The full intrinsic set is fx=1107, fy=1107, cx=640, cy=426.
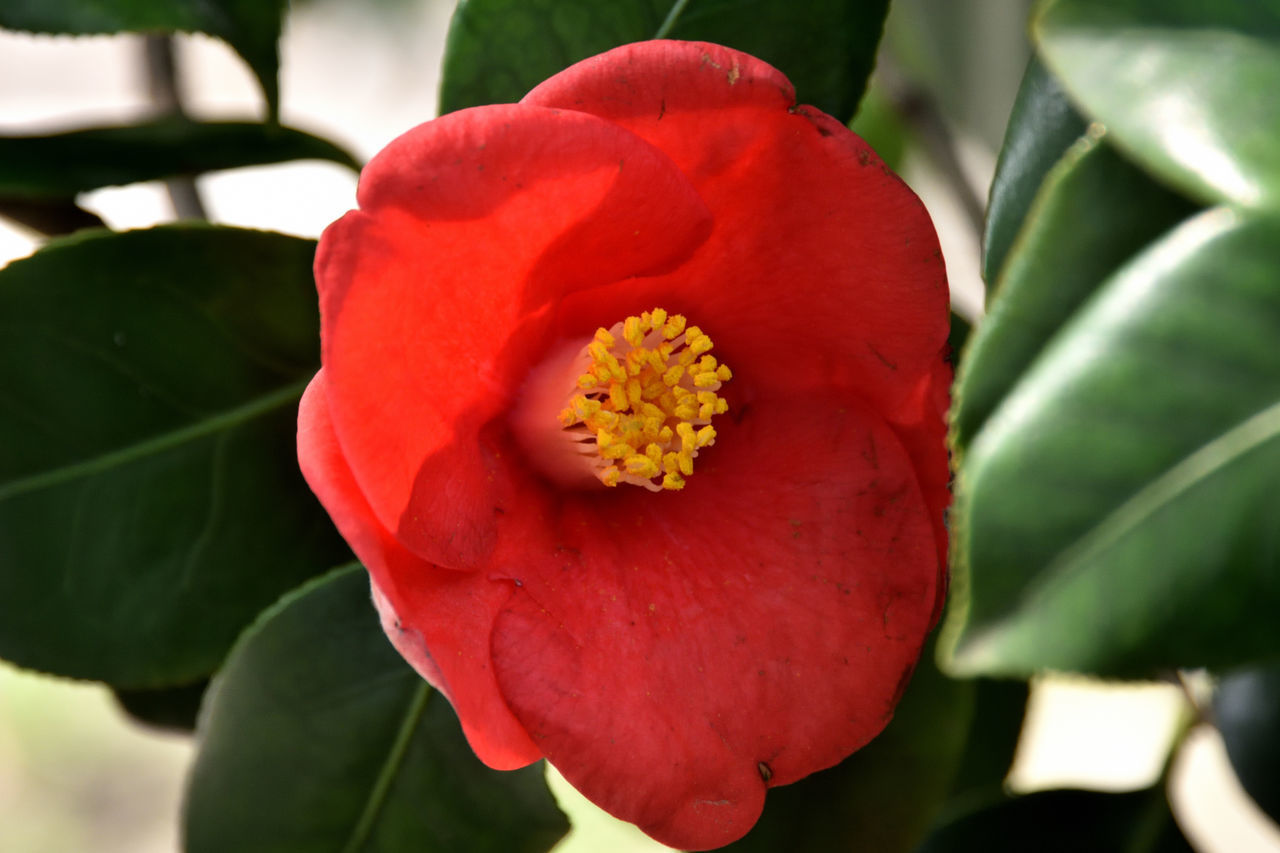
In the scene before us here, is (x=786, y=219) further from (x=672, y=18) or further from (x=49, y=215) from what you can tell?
(x=49, y=215)

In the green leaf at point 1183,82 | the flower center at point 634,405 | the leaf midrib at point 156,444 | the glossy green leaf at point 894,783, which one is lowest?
the glossy green leaf at point 894,783

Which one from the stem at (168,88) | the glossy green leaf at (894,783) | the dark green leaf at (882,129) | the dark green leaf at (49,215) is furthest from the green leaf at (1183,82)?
the dark green leaf at (882,129)

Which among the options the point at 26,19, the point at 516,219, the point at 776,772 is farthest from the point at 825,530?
the point at 26,19

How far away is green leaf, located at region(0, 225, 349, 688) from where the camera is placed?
2.17ft

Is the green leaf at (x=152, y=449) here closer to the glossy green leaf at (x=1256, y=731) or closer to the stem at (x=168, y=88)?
A: the stem at (x=168, y=88)

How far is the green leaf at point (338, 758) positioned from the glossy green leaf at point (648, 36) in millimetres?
311

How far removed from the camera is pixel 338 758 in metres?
0.69

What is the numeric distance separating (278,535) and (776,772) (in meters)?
0.38

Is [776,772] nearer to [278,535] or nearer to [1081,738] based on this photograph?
[278,535]

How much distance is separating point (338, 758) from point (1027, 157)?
526 millimetres

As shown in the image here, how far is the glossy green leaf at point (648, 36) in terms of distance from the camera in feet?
2.05

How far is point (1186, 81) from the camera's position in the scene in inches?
14.3

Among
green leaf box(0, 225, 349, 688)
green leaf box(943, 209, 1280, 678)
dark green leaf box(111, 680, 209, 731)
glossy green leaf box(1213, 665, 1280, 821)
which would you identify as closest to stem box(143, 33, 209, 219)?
green leaf box(0, 225, 349, 688)

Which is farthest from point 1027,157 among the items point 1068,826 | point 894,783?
Result: point 1068,826
